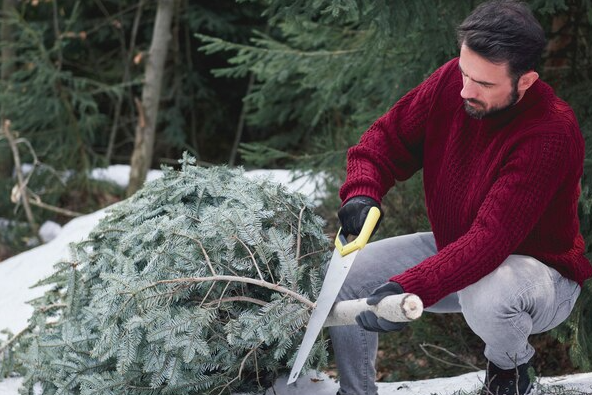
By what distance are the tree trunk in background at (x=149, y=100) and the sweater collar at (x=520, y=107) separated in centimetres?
465

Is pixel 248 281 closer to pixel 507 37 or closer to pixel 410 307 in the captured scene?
pixel 410 307

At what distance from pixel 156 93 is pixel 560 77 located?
3.86 m

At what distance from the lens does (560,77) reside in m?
4.14

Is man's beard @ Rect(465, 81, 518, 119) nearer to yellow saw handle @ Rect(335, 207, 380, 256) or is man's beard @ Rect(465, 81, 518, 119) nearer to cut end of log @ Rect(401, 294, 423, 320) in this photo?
yellow saw handle @ Rect(335, 207, 380, 256)

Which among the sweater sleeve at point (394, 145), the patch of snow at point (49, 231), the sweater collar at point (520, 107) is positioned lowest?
the patch of snow at point (49, 231)

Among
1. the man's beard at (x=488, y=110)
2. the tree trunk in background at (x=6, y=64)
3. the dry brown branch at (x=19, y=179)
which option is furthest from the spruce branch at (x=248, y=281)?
the tree trunk in background at (x=6, y=64)

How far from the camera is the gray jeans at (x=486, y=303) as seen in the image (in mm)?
2510

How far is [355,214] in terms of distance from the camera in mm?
2592

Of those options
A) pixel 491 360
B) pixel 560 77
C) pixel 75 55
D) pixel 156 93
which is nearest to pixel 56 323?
pixel 491 360

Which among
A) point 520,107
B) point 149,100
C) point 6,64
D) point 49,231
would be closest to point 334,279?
point 520,107

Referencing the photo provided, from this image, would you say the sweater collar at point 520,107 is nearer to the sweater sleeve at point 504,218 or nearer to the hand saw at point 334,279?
the sweater sleeve at point 504,218

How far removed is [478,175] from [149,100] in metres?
4.80

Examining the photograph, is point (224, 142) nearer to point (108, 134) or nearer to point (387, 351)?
point (108, 134)

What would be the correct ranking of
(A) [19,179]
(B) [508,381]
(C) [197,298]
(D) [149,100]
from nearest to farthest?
1. (B) [508,381]
2. (C) [197,298]
3. (A) [19,179]
4. (D) [149,100]
